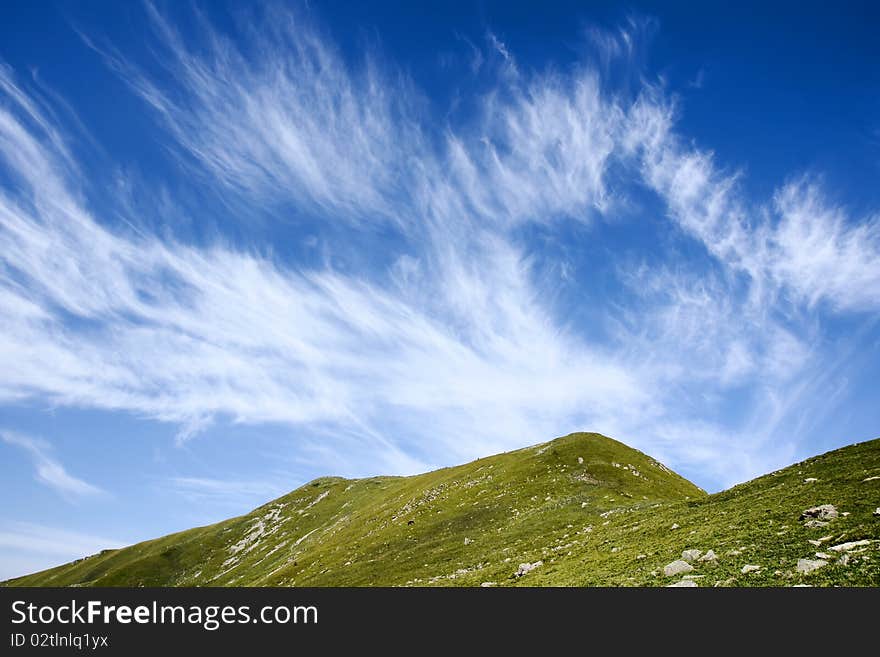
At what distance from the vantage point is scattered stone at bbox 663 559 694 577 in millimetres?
25484

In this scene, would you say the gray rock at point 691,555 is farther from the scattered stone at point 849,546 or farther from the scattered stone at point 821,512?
the scattered stone at point 849,546

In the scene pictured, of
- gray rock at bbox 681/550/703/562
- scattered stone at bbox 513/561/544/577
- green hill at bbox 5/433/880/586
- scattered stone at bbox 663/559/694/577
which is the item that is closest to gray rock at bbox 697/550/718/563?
green hill at bbox 5/433/880/586

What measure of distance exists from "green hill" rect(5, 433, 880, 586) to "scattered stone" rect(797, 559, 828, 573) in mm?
79

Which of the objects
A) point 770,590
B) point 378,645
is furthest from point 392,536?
point 770,590

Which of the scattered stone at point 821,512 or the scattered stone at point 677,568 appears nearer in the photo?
the scattered stone at point 677,568

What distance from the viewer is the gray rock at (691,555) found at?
2681 centimetres

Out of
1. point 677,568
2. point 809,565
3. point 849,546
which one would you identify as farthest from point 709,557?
point 849,546

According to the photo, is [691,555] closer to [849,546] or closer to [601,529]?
[849,546]

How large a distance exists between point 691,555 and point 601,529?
1797 centimetres

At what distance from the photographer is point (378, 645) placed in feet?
→ 65.0

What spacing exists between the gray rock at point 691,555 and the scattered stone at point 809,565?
6.01 meters

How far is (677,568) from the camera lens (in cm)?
2589

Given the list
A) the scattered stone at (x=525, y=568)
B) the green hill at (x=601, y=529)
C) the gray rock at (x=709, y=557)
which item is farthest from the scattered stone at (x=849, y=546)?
the scattered stone at (x=525, y=568)

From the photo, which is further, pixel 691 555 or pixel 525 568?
pixel 525 568
